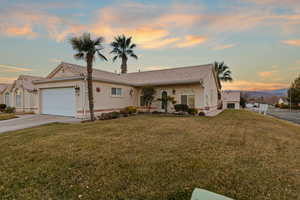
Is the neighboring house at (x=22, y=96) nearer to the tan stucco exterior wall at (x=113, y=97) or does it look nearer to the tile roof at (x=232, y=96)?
the tan stucco exterior wall at (x=113, y=97)

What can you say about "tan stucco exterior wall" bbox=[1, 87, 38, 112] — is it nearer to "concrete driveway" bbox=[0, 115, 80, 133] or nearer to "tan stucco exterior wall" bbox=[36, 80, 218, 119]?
"tan stucco exterior wall" bbox=[36, 80, 218, 119]

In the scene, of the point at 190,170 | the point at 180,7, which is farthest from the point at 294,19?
the point at 190,170

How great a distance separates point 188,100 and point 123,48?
62.2ft

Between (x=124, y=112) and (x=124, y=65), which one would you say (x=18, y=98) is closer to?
(x=124, y=112)

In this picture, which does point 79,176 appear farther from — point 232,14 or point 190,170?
point 232,14

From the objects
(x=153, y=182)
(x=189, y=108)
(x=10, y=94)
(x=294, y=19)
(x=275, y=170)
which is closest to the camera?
(x=153, y=182)

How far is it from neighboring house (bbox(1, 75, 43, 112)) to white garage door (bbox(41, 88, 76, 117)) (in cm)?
370

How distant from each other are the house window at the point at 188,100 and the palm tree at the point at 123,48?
16.9m

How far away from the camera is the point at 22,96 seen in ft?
55.0

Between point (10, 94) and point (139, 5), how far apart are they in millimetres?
20336

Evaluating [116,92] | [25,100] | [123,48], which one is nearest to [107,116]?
[116,92]

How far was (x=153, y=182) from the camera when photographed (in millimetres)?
2588

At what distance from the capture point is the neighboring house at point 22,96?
16.2 m

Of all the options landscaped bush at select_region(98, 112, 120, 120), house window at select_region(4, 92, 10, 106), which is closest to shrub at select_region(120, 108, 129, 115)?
landscaped bush at select_region(98, 112, 120, 120)
